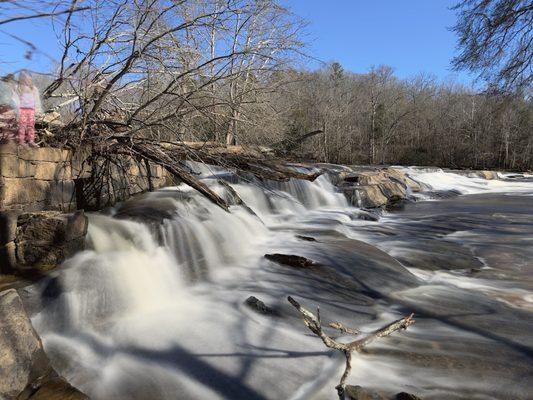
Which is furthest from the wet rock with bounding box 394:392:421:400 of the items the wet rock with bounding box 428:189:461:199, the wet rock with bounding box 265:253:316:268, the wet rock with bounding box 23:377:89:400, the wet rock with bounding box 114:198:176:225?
the wet rock with bounding box 428:189:461:199

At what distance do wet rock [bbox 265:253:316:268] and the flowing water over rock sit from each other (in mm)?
94

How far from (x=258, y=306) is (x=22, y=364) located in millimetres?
2200

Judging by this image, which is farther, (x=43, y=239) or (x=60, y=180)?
(x=60, y=180)

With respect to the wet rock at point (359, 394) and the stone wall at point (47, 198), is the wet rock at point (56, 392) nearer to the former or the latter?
the wet rock at point (359, 394)

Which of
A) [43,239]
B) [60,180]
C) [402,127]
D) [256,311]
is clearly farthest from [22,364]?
[402,127]

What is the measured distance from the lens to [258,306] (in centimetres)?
444

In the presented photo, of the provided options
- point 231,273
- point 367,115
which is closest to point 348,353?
point 231,273

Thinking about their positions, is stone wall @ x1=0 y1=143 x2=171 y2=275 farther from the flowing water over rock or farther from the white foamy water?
the white foamy water

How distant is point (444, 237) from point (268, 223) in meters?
3.52

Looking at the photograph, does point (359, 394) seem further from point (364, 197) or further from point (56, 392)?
point (364, 197)

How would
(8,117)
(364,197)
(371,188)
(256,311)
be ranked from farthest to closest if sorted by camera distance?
(371,188), (364,197), (8,117), (256,311)

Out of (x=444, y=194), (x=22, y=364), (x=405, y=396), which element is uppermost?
(x=444, y=194)

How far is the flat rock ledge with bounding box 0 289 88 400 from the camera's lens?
2787 mm

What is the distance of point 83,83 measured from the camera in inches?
251
